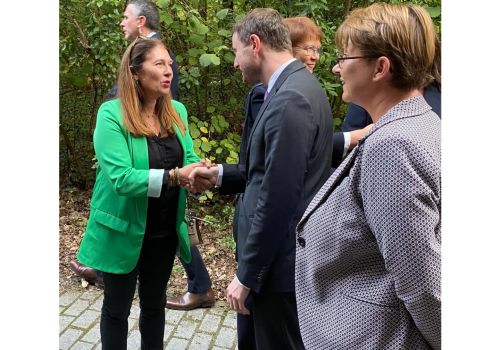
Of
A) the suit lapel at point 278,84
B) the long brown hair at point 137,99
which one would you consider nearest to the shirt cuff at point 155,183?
the long brown hair at point 137,99

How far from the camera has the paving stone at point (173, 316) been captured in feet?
13.8

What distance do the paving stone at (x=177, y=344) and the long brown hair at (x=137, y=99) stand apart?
169 cm

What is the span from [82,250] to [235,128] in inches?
167

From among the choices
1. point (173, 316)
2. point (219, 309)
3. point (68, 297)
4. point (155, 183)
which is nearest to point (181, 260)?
point (173, 316)

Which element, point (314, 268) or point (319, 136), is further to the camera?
point (319, 136)

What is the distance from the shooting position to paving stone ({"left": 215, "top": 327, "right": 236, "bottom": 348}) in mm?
3846

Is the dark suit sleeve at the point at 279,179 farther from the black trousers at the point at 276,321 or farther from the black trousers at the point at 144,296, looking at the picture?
the black trousers at the point at 144,296

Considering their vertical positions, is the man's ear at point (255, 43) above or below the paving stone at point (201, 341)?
above

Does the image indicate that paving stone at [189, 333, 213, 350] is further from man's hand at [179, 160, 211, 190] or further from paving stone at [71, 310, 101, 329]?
man's hand at [179, 160, 211, 190]

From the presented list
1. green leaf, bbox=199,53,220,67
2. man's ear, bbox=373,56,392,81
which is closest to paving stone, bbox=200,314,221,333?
green leaf, bbox=199,53,220,67

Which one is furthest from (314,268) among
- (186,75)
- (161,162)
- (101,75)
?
(101,75)

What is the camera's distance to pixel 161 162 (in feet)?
9.12
